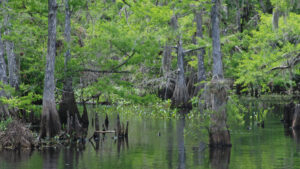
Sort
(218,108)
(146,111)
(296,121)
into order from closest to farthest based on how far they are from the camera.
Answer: (218,108) → (296,121) → (146,111)

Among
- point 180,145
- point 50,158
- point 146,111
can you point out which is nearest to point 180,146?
point 180,145

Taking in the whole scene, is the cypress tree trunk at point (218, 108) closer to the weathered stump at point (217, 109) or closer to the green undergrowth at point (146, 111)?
the weathered stump at point (217, 109)

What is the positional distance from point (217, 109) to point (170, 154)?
1.94 metres

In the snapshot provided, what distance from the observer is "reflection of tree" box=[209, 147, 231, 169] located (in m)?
13.3

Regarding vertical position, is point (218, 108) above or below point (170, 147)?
above

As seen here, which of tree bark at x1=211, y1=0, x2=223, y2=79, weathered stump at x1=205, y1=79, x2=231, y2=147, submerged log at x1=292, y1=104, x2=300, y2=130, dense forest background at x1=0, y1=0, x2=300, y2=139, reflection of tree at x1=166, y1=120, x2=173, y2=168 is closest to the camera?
reflection of tree at x1=166, y1=120, x2=173, y2=168

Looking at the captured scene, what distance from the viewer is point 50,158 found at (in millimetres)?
14812

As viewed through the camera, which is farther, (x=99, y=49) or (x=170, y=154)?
(x=99, y=49)

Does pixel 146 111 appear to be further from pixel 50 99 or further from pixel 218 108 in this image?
pixel 218 108

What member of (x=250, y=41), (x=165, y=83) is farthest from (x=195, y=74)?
(x=250, y=41)

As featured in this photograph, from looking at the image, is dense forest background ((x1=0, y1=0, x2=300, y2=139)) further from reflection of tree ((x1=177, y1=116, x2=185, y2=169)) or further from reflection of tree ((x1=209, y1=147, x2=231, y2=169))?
reflection of tree ((x1=209, y1=147, x2=231, y2=169))

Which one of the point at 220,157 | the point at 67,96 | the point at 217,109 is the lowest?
the point at 220,157

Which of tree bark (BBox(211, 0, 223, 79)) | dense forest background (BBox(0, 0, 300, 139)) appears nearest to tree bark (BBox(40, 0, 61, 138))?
dense forest background (BBox(0, 0, 300, 139))

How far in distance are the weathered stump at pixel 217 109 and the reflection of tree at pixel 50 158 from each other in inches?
187
